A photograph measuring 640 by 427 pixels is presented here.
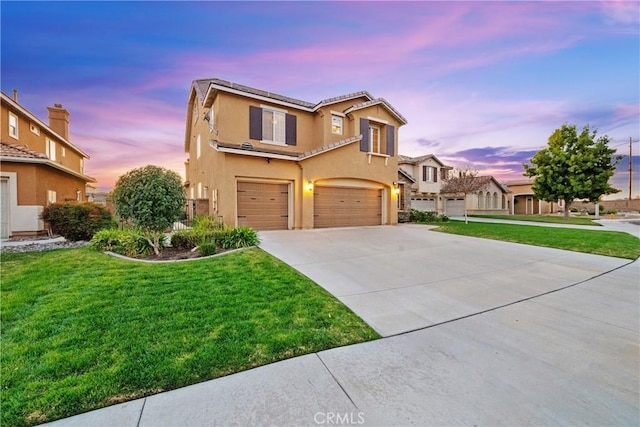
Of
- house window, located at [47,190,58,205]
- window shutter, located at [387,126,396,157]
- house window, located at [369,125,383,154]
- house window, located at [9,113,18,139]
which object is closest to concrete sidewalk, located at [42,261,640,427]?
house window, located at [369,125,383,154]

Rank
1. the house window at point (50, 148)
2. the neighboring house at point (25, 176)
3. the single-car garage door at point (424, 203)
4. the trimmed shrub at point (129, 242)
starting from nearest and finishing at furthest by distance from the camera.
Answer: the trimmed shrub at point (129, 242)
the neighboring house at point (25, 176)
the house window at point (50, 148)
the single-car garage door at point (424, 203)

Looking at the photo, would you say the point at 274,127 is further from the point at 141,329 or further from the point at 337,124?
the point at 141,329

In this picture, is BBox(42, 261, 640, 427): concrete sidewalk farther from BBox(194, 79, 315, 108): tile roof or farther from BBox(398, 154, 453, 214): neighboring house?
BBox(398, 154, 453, 214): neighboring house

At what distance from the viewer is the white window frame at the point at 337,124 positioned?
14380 millimetres

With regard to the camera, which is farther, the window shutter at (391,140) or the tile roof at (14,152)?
the window shutter at (391,140)

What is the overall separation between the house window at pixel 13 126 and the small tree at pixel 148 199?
38.2 feet

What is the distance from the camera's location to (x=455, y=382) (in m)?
2.44

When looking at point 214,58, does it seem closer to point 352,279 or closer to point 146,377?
point 352,279

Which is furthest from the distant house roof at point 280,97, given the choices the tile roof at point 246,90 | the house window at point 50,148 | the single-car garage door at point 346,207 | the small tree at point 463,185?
the small tree at point 463,185

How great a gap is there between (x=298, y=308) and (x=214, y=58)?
13.1 metres

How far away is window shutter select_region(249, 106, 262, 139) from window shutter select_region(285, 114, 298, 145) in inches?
56.5

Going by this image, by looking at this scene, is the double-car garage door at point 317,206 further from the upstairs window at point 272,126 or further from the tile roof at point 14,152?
the tile roof at point 14,152

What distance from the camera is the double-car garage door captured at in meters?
11.7

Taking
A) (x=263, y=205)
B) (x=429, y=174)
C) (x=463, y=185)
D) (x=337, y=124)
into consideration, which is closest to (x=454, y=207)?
(x=463, y=185)
